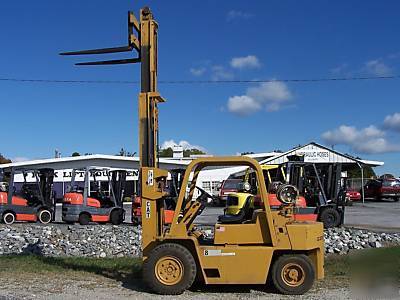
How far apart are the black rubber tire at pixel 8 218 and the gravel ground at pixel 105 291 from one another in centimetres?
1526

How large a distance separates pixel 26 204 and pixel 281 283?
18725mm

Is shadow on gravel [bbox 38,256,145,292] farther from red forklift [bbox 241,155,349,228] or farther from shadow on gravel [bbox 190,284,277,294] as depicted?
red forklift [bbox 241,155,349,228]

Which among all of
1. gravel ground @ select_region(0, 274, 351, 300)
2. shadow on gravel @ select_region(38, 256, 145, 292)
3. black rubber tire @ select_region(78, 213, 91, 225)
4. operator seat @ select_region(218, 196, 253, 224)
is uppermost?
operator seat @ select_region(218, 196, 253, 224)

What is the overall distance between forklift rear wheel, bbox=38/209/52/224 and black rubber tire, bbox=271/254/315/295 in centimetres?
1806

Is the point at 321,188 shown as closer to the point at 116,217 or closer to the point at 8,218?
the point at 116,217

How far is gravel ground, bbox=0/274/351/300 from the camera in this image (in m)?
8.59

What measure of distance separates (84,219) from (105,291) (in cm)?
1512

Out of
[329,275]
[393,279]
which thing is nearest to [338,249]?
[329,275]

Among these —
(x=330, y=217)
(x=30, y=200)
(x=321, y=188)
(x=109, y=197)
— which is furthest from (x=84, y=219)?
(x=330, y=217)

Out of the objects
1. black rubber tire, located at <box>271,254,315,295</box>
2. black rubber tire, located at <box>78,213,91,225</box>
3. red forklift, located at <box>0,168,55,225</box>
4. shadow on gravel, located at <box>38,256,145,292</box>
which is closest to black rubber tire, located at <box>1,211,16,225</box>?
red forklift, located at <box>0,168,55,225</box>

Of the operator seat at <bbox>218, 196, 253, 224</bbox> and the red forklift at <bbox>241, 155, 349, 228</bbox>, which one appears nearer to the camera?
the operator seat at <bbox>218, 196, 253, 224</bbox>

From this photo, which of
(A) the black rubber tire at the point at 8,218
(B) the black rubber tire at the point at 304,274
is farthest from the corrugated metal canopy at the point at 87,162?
(B) the black rubber tire at the point at 304,274

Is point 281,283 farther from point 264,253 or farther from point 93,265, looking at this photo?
point 93,265

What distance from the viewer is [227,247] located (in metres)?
8.73
